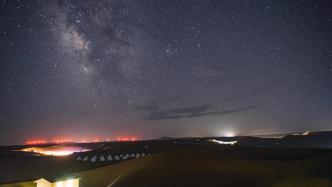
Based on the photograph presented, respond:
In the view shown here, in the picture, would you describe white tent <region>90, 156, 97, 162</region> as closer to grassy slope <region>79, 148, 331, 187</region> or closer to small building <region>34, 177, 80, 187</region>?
grassy slope <region>79, 148, 331, 187</region>

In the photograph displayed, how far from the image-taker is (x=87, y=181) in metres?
23.6

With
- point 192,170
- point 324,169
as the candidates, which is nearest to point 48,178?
point 192,170

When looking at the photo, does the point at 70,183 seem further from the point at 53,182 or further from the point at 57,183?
the point at 53,182

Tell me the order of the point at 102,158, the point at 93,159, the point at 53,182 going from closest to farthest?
the point at 53,182, the point at 93,159, the point at 102,158

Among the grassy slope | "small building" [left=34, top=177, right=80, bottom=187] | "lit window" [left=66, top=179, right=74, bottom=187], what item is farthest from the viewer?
the grassy slope

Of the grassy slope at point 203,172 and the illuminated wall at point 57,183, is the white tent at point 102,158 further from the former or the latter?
the illuminated wall at point 57,183

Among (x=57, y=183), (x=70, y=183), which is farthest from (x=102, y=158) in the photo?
(x=57, y=183)

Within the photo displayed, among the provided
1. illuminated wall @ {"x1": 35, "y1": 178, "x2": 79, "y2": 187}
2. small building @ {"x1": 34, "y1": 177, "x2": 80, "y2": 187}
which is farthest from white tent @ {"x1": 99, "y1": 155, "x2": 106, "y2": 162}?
small building @ {"x1": 34, "y1": 177, "x2": 80, "y2": 187}

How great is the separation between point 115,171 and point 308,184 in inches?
641

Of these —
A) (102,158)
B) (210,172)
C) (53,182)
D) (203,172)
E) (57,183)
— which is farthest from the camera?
(102,158)

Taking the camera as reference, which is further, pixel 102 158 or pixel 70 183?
pixel 102 158

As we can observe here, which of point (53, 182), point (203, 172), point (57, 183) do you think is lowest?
point (203, 172)

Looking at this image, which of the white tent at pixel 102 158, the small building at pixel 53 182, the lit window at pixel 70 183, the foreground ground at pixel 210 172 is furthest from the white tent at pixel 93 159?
the small building at pixel 53 182

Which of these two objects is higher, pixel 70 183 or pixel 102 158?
pixel 70 183
